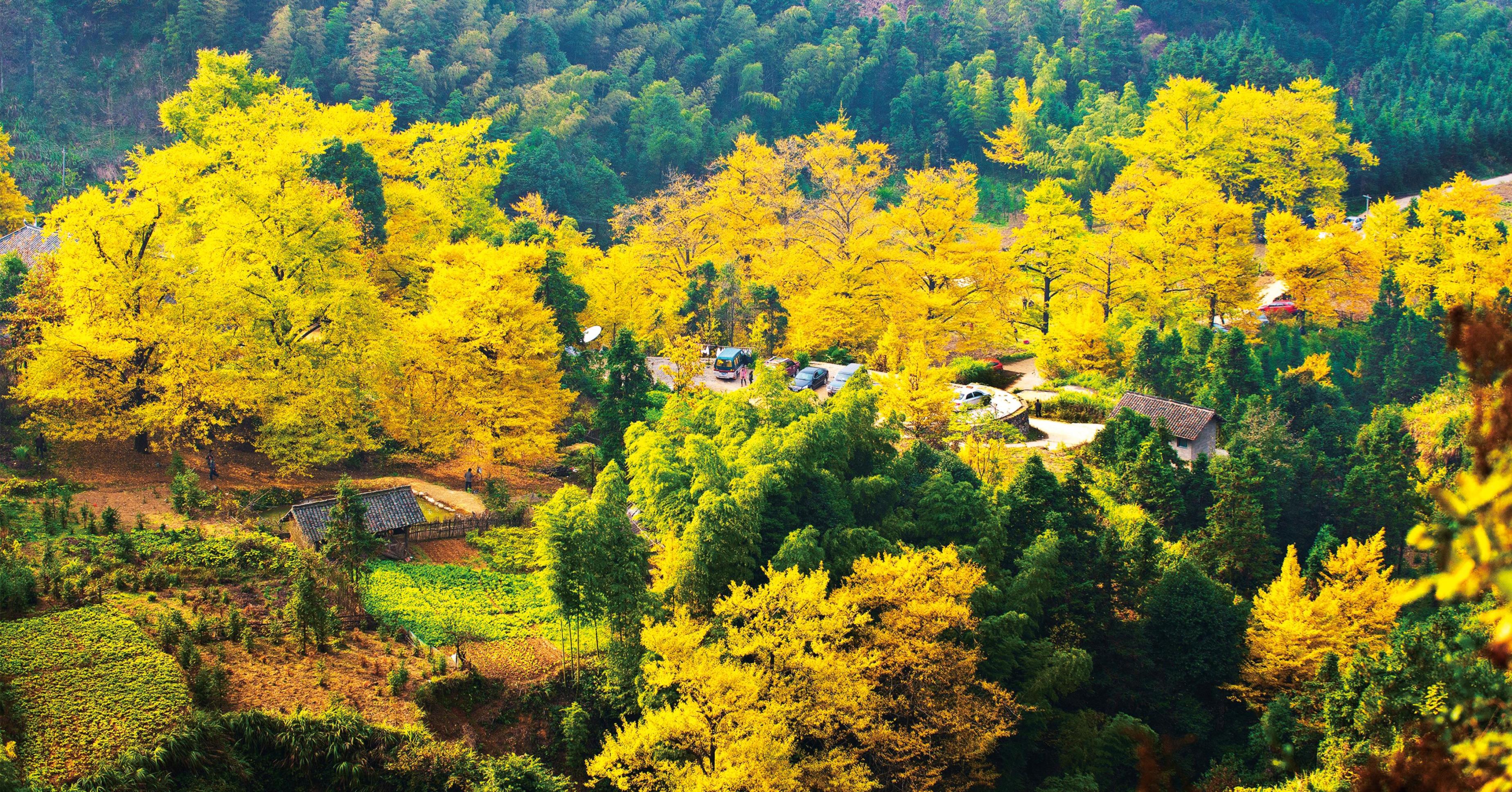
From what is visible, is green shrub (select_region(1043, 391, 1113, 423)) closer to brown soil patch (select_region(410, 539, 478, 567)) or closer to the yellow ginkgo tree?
the yellow ginkgo tree

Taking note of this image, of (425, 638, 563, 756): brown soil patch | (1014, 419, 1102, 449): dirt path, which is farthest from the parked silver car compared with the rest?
(425, 638, 563, 756): brown soil patch

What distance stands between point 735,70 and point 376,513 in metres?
67.1

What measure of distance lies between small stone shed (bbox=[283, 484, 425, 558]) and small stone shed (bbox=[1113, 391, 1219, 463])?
2332 cm

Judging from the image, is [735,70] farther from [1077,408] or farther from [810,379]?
[1077,408]

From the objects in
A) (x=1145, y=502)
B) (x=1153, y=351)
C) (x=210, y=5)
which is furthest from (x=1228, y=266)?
(x=210, y=5)

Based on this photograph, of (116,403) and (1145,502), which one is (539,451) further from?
(1145,502)

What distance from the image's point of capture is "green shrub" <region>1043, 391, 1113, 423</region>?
4322cm

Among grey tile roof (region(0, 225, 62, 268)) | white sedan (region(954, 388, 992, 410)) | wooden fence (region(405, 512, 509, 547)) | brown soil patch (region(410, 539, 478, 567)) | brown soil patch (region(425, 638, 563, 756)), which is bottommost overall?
brown soil patch (region(425, 638, 563, 756))

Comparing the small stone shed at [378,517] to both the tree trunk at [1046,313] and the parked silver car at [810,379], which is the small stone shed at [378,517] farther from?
the tree trunk at [1046,313]

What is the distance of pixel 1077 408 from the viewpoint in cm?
4356

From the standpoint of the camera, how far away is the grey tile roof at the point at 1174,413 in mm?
39469

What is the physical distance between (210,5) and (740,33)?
39.1m

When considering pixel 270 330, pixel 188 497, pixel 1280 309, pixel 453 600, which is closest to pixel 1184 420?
pixel 1280 309

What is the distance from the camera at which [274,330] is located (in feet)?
115
